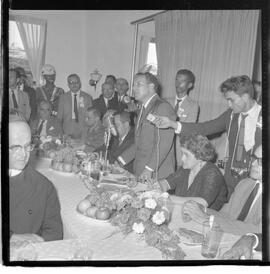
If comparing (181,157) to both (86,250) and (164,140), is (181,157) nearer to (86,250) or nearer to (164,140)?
(164,140)

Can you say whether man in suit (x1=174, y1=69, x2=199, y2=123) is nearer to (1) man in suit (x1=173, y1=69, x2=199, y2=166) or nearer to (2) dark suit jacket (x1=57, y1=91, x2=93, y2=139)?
(1) man in suit (x1=173, y1=69, x2=199, y2=166)

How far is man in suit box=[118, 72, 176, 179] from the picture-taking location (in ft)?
6.05

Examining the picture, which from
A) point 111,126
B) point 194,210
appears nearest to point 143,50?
point 111,126

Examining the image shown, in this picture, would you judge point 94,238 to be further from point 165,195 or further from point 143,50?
point 143,50

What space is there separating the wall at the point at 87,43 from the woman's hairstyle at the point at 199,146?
1.19ft

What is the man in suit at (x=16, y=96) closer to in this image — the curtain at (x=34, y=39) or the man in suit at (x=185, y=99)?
the curtain at (x=34, y=39)

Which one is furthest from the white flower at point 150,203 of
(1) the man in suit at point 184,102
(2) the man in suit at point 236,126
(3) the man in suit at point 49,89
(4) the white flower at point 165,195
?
(3) the man in suit at point 49,89

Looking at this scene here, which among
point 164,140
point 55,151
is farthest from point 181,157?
point 55,151

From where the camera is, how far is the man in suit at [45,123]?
6.02ft

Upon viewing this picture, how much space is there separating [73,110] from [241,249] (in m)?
0.90

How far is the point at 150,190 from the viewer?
187cm

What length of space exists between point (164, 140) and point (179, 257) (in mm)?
479

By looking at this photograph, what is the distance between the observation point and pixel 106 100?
73.0 inches

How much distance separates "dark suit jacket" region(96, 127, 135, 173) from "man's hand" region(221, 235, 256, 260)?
531 millimetres
